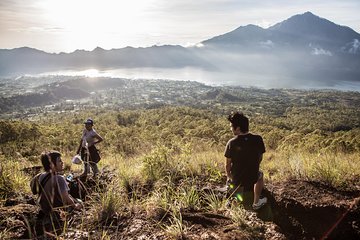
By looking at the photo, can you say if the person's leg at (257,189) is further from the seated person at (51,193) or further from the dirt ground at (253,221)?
the seated person at (51,193)

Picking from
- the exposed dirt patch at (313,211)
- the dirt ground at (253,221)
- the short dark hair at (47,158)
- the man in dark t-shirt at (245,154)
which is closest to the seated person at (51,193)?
the short dark hair at (47,158)

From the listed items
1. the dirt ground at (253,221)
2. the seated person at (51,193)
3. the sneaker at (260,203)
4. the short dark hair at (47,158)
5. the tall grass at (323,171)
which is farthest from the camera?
the tall grass at (323,171)

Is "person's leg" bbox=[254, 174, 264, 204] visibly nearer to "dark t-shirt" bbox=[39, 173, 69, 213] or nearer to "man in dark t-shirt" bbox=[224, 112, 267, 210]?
"man in dark t-shirt" bbox=[224, 112, 267, 210]

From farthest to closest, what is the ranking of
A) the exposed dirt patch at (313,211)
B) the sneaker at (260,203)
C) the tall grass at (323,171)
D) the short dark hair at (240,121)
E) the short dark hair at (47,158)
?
1. the tall grass at (323,171)
2. the short dark hair at (240,121)
3. the sneaker at (260,203)
4. the short dark hair at (47,158)
5. the exposed dirt patch at (313,211)

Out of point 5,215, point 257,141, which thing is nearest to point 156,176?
point 257,141

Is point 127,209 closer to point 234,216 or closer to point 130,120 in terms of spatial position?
point 234,216

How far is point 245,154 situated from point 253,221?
124 centimetres

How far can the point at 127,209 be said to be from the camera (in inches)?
173

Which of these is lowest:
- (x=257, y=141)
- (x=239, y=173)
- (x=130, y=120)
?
(x=130, y=120)

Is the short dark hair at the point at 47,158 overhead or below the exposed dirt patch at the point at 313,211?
overhead

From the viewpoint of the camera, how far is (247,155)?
4.81 meters

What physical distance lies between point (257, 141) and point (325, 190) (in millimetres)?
1376

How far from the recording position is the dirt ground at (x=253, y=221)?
11.7ft

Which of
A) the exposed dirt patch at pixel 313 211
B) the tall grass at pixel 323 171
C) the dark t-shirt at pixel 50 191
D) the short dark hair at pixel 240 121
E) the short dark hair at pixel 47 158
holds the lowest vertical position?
the exposed dirt patch at pixel 313 211
